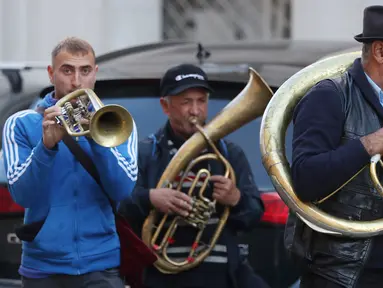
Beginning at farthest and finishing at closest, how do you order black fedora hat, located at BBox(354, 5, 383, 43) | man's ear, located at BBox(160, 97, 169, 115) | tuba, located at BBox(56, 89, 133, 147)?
1. man's ear, located at BBox(160, 97, 169, 115)
2. tuba, located at BBox(56, 89, 133, 147)
3. black fedora hat, located at BBox(354, 5, 383, 43)

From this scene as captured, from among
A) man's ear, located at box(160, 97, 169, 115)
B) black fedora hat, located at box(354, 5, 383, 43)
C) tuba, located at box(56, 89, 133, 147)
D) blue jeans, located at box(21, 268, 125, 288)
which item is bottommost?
blue jeans, located at box(21, 268, 125, 288)

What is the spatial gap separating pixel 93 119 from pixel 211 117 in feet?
3.32

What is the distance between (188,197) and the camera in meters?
4.85

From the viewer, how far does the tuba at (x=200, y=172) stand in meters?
4.88

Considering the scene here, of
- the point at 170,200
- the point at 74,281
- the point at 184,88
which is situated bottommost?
the point at 74,281

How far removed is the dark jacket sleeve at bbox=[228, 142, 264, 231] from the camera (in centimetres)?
485

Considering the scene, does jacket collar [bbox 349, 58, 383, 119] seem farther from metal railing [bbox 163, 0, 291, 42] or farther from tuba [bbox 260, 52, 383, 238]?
metal railing [bbox 163, 0, 291, 42]

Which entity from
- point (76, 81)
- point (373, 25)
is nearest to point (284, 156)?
point (373, 25)

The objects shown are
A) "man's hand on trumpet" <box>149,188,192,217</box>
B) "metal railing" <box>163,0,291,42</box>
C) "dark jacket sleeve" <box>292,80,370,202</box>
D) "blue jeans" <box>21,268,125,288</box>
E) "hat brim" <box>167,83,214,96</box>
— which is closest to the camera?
"dark jacket sleeve" <box>292,80,370,202</box>

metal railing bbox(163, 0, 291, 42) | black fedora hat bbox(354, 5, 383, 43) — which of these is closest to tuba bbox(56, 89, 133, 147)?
black fedora hat bbox(354, 5, 383, 43)

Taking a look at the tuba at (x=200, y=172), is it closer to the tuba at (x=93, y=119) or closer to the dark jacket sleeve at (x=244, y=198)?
the dark jacket sleeve at (x=244, y=198)

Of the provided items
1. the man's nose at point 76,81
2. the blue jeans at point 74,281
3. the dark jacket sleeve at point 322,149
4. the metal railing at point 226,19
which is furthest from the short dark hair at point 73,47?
the metal railing at point 226,19

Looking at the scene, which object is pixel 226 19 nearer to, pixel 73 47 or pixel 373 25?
pixel 73 47

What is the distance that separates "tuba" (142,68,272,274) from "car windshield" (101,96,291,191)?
135 millimetres
